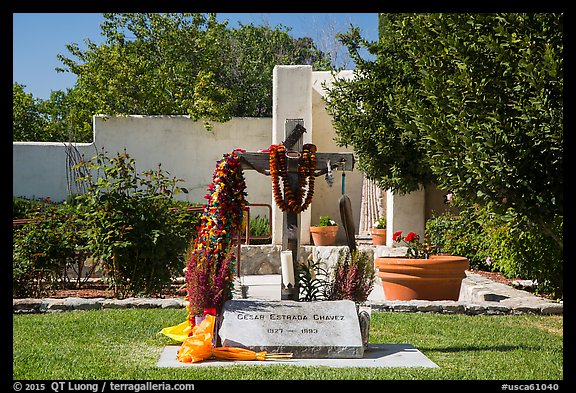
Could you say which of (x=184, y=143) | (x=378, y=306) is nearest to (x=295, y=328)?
(x=378, y=306)

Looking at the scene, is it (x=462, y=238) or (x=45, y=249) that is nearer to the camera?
(x=45, y=249)

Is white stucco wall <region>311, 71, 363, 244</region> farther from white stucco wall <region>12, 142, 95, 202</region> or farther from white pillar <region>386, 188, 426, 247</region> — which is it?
white stucco wall <region>12, 142, 95, 202</region>

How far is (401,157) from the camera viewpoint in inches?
579

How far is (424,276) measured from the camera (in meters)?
11.4

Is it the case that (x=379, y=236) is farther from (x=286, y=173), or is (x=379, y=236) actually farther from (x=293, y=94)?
(x=286, y=173)

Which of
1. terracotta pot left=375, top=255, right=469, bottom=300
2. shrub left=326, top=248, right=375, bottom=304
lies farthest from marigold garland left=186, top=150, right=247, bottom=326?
terracotta pot left=375, top=255, right=469, bottom=300

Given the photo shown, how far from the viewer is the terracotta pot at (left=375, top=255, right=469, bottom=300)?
1141cm

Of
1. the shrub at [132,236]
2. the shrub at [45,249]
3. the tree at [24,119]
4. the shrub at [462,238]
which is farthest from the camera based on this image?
the tree at [24,119]

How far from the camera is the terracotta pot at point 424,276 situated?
1141cm

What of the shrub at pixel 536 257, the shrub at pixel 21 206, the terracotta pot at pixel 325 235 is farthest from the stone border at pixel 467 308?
the shrub at pixel 21 206

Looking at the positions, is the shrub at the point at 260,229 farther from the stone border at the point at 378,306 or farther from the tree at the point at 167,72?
the stone border at the point at 378,306

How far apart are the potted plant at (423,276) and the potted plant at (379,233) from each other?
6.74 metres

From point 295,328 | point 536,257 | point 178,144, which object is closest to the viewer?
point 295,328

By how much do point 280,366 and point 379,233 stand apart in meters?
11.6
